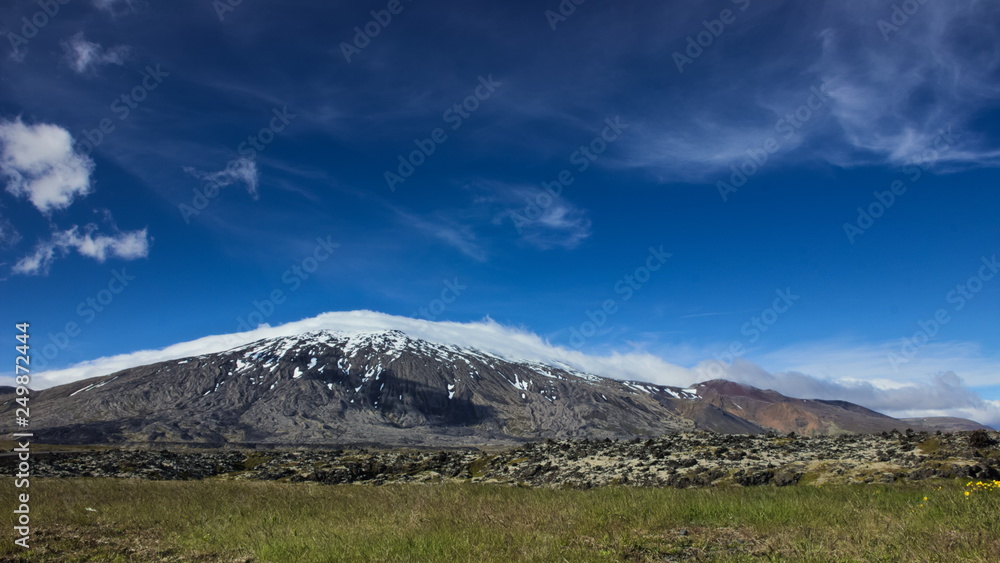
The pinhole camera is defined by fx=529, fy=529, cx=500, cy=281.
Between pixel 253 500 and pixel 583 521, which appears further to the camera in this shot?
pixel 253 500

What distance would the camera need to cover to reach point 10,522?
41.6ft

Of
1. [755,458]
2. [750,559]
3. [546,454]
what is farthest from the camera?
[546,454]

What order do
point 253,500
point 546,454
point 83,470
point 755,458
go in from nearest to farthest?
point 253,500 → point 755,458 → point 546,454 → point 83,470

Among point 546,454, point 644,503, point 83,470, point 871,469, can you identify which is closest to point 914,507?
point 644,503

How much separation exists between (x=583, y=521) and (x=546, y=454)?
17.6 m

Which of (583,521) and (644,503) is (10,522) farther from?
(644,503)

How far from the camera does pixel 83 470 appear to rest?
32.2m

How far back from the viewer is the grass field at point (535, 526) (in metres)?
7.71

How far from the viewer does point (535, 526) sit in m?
10.1

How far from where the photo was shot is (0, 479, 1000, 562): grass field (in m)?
7.71

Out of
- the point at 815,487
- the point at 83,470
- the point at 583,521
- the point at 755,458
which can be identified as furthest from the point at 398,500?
the point at 83,470

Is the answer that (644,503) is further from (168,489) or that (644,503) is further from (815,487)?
(168,489)

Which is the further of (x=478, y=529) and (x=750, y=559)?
(x=478, y=529)

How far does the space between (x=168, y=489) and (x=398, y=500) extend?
996 centimetres
